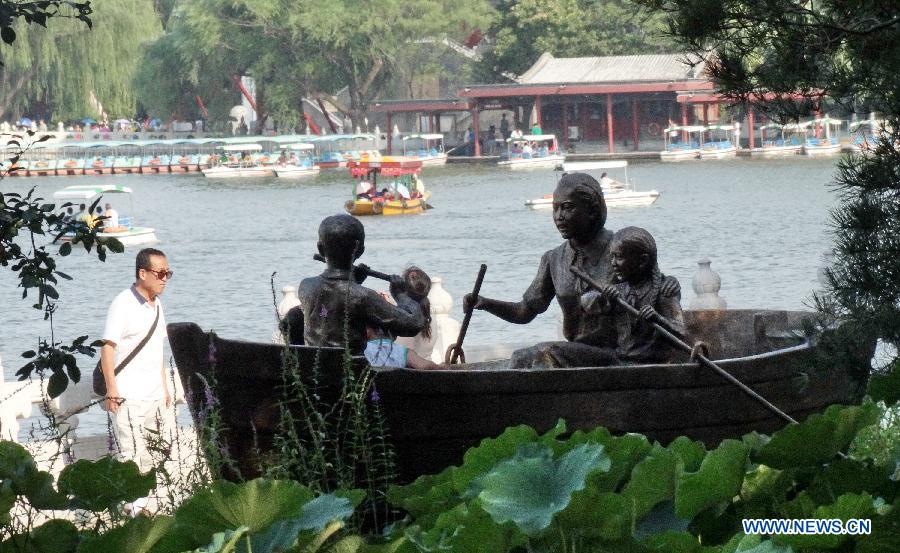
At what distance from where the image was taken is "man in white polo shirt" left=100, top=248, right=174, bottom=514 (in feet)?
19.9

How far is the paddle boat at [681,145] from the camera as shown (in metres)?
54.1

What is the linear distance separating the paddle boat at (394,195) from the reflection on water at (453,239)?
16.6 inches

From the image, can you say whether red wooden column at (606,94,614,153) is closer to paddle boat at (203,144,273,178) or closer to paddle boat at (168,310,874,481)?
paddle boat at (203,144,273,178)

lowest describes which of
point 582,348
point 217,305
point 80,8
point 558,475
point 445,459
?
point 217,305

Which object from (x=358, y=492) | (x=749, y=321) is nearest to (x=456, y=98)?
(x=749, y=321)

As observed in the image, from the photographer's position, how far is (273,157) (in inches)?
2218

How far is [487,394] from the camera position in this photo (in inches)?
172

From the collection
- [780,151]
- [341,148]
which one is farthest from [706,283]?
[341,148]

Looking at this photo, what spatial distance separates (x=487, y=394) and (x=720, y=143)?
5340 centimetres

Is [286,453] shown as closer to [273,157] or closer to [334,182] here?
[334,182]

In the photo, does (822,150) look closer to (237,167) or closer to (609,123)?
(609,123)

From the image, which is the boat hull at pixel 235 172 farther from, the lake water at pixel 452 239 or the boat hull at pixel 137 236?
the boat hull at pixel 137 236

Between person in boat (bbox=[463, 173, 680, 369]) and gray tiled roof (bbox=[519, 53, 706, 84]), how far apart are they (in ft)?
158

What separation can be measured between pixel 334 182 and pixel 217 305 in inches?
1106
